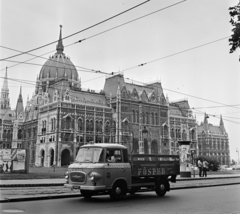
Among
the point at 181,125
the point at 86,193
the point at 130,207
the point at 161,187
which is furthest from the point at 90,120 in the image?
the point at 130,207

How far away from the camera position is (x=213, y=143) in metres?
114

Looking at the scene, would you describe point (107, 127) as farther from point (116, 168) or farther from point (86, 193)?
point (116, 168)

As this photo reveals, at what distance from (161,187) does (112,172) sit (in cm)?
278

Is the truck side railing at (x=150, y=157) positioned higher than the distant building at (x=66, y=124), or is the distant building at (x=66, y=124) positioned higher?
the distant building at (x=66, y=124)

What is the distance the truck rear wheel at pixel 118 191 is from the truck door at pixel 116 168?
0.77ft

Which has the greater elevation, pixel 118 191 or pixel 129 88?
pixel 129 88

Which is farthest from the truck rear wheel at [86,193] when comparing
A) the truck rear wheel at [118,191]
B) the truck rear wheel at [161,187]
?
the truck rear wheel at [161,187]

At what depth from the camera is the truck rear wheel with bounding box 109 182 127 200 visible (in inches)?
467

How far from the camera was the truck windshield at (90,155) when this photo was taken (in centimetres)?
1195

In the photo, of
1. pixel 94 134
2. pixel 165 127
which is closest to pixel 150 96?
pixel 165 127

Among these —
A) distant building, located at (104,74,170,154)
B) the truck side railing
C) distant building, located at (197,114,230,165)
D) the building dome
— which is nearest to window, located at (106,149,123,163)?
the truck side railing

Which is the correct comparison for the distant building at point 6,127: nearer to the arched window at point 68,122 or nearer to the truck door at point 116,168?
the arched window at point 68,122

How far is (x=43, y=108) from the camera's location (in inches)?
2749

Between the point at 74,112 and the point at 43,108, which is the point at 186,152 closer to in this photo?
the point at 74,112
